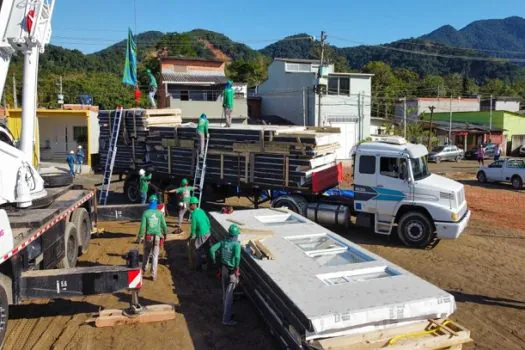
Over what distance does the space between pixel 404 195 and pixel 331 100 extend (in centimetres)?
2996

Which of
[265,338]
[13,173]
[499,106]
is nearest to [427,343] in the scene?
[265,338]

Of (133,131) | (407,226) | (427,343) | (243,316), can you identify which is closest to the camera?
(427,343)

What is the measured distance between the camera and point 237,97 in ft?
142

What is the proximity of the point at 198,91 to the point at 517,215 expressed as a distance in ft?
107

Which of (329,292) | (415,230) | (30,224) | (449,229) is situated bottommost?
(415,230)

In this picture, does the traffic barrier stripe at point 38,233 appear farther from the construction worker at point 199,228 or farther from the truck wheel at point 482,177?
the truck wheel at point 482,177

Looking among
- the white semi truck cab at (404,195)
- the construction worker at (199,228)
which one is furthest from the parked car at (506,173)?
the construction worker at (199,228)

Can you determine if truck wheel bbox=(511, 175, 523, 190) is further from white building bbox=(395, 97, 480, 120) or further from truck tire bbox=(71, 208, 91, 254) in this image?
white building bbox=(395, 97, 480, 120)

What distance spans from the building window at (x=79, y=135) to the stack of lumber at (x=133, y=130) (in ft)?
52.4

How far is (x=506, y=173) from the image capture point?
2562 cm

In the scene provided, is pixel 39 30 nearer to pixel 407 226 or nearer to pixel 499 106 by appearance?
pixel 407 226

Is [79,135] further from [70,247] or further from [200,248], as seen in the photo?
[200,248]

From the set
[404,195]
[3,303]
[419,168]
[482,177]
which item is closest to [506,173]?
[482,177]

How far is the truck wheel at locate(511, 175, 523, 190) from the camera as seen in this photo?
24906 millimetres
